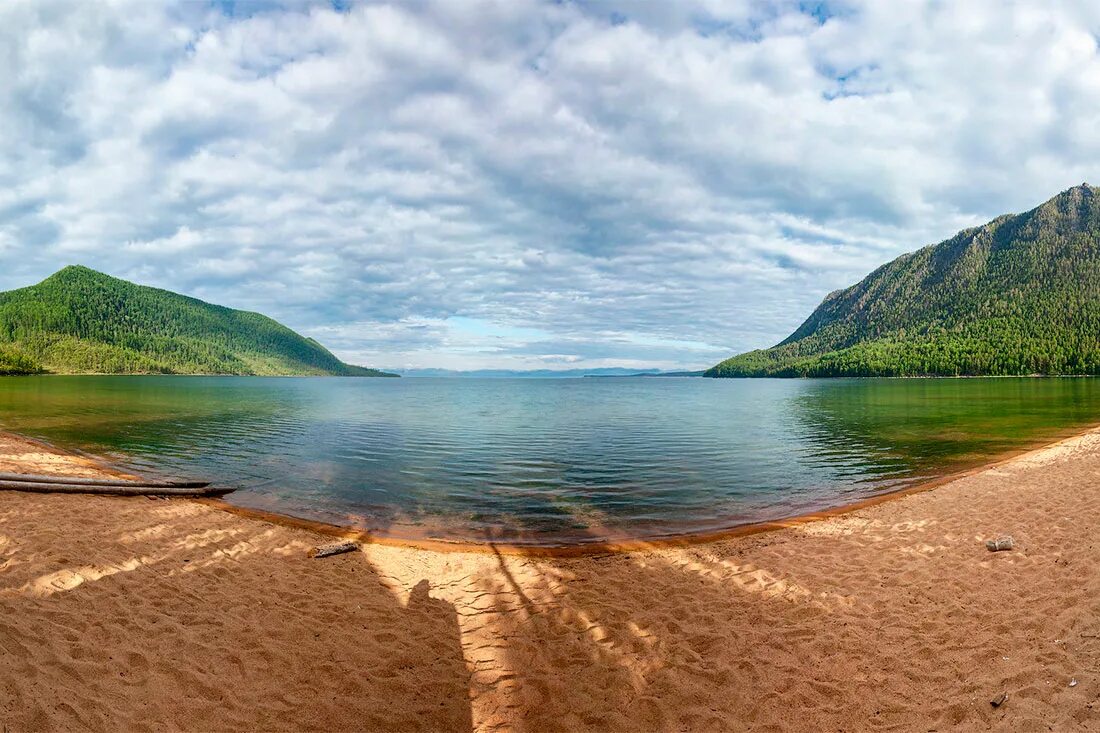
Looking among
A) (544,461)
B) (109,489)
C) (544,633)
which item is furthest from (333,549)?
(544,461)

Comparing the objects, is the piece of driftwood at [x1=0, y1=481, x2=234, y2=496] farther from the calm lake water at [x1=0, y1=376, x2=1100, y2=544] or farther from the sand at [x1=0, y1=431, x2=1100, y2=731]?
the sand at [x1=0, y1=431, x2=1100, y2=731]

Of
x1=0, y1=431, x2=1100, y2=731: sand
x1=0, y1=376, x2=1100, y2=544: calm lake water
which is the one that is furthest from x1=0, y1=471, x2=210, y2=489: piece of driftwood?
x1=0, y1=431, x2=1100, y2=731: sand

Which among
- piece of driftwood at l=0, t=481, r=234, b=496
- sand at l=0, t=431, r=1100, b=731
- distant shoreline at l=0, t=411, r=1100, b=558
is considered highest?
piece of driftwood at l=0, t=481, r=234, b=496

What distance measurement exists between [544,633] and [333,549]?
6.28 m

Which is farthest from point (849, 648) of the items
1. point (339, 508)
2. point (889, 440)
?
point (889, 440)

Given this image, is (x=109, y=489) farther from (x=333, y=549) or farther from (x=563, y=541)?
(x=563, y=541)

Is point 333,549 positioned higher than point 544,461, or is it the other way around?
point 333,549

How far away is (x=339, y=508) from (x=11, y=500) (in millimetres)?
8058

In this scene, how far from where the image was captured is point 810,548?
486 inches

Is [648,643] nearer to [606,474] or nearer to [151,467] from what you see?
[606,474]

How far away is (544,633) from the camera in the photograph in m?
8.22

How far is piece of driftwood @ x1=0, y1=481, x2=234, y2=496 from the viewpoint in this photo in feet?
46.8

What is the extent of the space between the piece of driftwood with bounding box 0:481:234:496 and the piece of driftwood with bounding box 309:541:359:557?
27.3 ft

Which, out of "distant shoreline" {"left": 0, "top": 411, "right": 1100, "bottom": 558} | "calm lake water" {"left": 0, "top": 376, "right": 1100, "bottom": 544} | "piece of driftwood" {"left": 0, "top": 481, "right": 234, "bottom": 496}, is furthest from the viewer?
"calm lake water" {"left": 0, "top": 376, "right": 1100, "bottom": 544}
